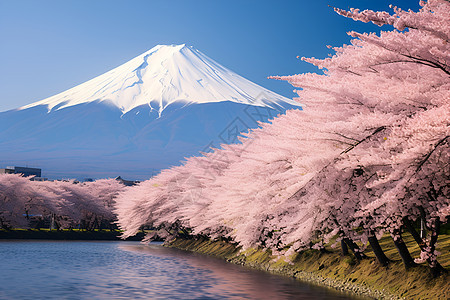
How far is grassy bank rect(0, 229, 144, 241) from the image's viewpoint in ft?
226

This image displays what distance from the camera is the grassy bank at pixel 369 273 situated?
19409 mm

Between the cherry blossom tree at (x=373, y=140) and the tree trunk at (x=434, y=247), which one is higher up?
the cherry blossom tree at (x=373, y=140)

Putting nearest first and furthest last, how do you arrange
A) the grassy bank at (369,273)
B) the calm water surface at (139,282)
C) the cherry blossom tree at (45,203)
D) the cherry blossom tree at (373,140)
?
1. the cherry blossom tree at (373,140)
2. the grassy bank at (369,273)
3. the calm water surface at (139,282)
4. the cherry blossom tree at (45,203)

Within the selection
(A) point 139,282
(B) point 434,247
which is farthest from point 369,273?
(A) point 139,282

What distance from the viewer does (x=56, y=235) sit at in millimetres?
75062

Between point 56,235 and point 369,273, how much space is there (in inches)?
2350

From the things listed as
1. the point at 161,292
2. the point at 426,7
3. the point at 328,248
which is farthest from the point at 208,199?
the point at 426,7

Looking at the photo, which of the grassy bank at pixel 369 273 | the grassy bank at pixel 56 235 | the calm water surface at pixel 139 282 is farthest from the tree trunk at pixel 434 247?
the grassy bank at pixel 56 235

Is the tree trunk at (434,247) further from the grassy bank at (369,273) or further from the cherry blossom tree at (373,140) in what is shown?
the grassy bank at (369,273)

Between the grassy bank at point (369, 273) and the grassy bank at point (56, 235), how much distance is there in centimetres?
4164

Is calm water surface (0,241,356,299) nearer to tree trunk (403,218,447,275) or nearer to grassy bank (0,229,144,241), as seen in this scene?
tree trunk (403,218,447,275)

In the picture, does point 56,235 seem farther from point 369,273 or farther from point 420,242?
point 420,242

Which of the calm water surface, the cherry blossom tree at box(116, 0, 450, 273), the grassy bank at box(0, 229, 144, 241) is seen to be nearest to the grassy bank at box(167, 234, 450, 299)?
the cherry blossom tree at box(116, 0, 450, 273)

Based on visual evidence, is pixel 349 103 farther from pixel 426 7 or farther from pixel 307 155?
pixel 426 7
